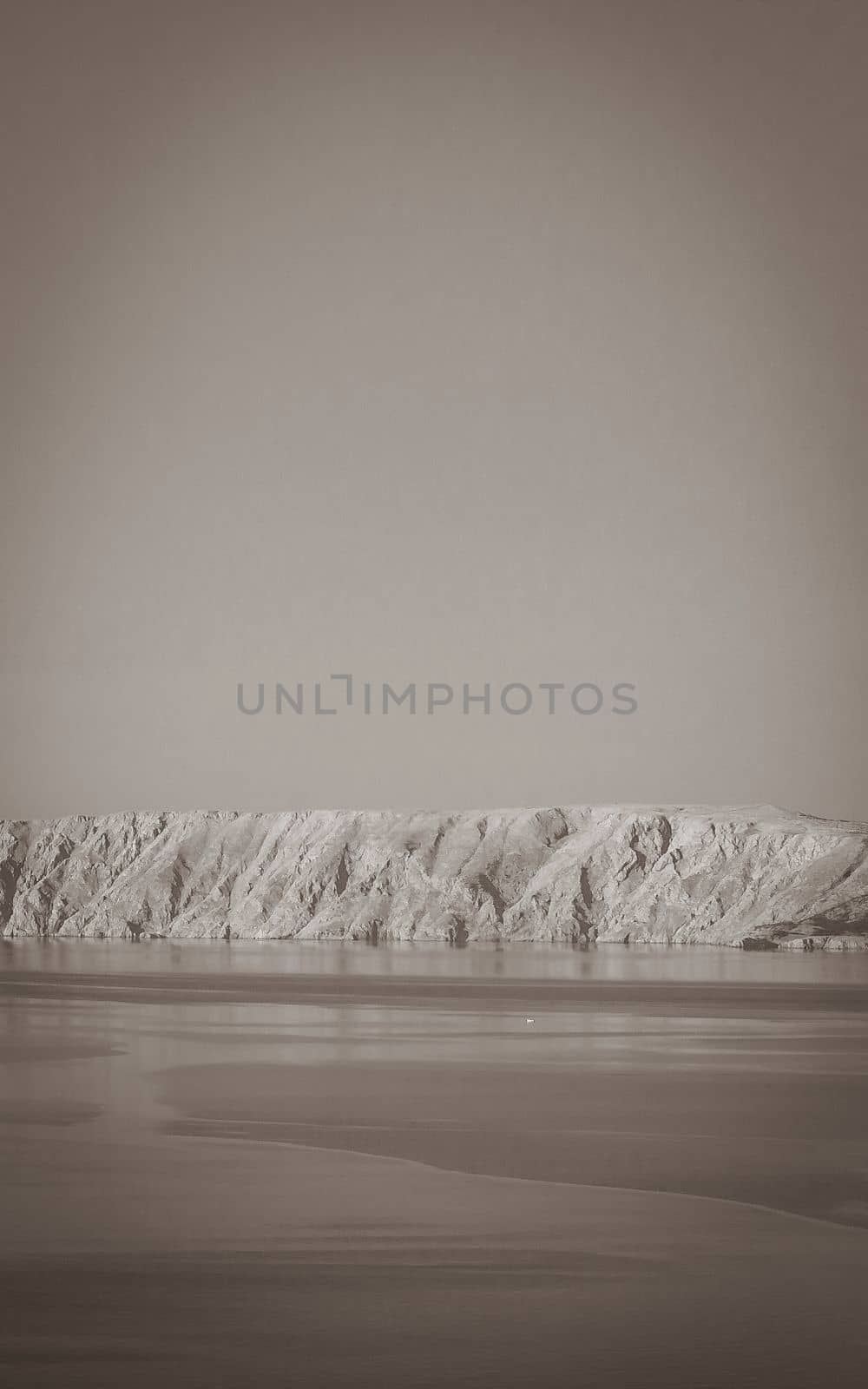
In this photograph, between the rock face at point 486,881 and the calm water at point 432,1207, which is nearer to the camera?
the calm water at point 432,1207

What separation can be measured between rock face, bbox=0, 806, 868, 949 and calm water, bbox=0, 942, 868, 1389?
9195cm

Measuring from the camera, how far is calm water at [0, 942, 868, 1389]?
1403 centimetres

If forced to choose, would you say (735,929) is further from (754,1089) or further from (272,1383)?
(272,1383)

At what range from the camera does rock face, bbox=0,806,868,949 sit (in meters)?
143

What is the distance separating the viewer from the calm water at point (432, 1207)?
14.0 metres

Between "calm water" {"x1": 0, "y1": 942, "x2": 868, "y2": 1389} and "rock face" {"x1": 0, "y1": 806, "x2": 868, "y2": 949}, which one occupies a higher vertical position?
"rock face" {"x1": 0, "y1": 806, "x2": 868, "y2": 949}

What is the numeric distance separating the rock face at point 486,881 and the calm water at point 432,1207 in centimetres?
9195

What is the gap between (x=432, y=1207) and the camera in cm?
1972

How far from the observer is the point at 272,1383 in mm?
13156

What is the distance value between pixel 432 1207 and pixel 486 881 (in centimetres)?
15161

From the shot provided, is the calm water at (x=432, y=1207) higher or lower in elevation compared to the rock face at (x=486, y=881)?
lower

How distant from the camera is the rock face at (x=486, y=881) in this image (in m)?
143

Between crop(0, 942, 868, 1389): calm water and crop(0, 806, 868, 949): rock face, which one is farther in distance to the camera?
crop(0, 806, 868, 949): rock face

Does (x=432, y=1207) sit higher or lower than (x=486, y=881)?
lower
